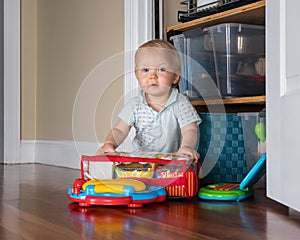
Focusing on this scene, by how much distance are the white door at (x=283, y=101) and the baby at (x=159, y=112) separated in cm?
43

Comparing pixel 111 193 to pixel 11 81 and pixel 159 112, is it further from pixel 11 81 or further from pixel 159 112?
pixel 11 81

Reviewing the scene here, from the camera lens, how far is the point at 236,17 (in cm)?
185

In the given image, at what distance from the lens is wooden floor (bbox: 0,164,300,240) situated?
1.01 metres

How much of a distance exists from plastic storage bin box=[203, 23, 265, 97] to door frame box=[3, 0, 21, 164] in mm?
1396

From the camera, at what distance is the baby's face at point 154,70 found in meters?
1.65

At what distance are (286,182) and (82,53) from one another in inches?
59.8

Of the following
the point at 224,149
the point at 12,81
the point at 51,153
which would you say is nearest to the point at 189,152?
the point at 224,149

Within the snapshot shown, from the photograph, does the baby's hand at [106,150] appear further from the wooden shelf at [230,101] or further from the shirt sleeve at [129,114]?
the wooden shelf at [230,101]

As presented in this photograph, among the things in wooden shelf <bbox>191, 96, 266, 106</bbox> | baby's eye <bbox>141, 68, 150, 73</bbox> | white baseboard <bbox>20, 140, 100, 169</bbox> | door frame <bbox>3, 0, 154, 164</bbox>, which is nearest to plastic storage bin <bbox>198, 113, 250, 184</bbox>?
wooden shelf <bbox>191, 96, 266, 106</bbox>

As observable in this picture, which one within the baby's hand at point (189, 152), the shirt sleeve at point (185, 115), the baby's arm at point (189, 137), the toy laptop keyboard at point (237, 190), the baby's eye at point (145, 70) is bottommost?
the toy laptop keyboard at point (237, 190)

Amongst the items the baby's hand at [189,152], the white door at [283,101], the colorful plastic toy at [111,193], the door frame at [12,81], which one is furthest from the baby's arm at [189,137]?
the door frame at [12,81]

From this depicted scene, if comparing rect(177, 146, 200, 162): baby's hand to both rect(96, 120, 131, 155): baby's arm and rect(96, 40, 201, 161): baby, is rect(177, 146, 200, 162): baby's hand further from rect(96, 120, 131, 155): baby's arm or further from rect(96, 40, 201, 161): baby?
rect(96, 120, 131, 155): baby's arm

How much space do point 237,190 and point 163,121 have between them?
361 mm

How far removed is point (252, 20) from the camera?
1883 mm
